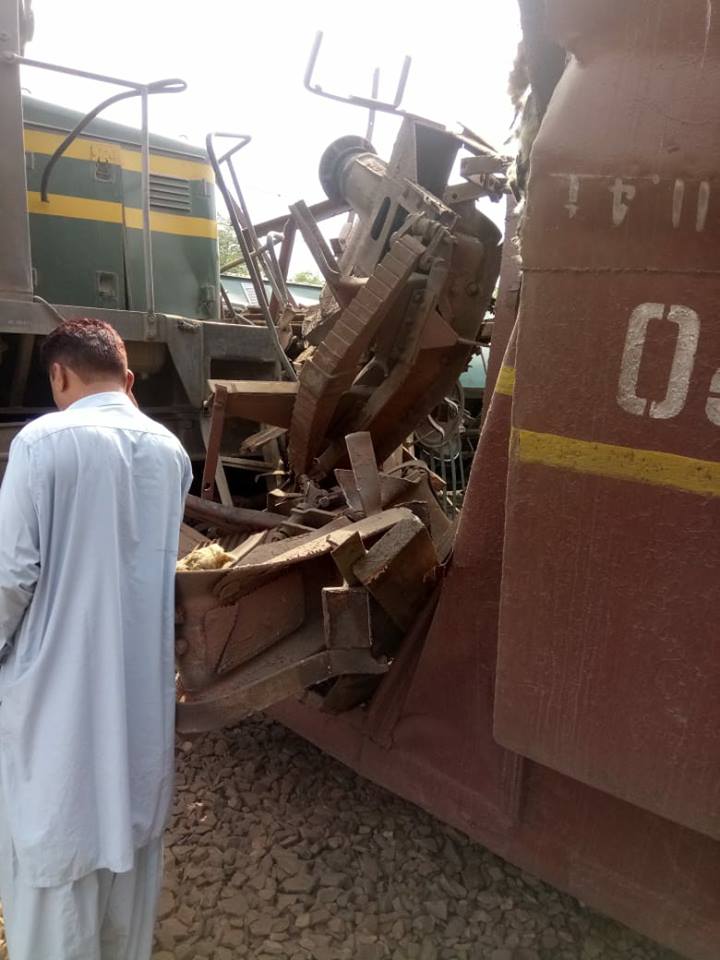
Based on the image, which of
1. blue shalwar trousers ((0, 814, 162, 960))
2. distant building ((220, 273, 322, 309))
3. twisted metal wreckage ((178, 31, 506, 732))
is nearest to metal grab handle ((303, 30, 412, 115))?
twisted metal wreckage ((178, 31, 506, 732))

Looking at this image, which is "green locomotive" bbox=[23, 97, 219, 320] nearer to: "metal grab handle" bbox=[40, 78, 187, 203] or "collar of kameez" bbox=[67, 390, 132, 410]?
"metal grab handle" bbox=[40, 78, 187, 203]

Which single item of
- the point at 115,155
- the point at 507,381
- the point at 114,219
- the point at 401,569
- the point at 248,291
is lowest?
the point at 401,569

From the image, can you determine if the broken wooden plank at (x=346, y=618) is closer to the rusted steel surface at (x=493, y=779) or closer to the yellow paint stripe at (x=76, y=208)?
the rusted steel surface at (x=493, y=779)

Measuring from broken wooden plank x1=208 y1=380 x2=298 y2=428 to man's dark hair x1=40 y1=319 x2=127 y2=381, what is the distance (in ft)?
3.47

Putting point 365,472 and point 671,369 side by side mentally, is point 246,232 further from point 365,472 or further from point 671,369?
point 671,369

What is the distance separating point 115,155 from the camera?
5008 mm

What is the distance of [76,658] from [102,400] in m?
0.63

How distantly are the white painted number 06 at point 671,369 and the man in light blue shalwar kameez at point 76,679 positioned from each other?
1.12 metres

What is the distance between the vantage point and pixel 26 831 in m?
1.79

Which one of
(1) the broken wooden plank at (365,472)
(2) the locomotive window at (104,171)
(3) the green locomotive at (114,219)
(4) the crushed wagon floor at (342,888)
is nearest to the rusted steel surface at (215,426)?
(1) the broken wooden plank at (365,472)

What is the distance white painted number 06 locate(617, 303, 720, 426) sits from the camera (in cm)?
142

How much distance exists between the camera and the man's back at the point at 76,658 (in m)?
1.79

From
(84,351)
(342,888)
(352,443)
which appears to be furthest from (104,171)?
(342,888)

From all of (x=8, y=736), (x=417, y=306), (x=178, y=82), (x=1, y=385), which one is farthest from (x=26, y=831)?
(x=178, y=82)
